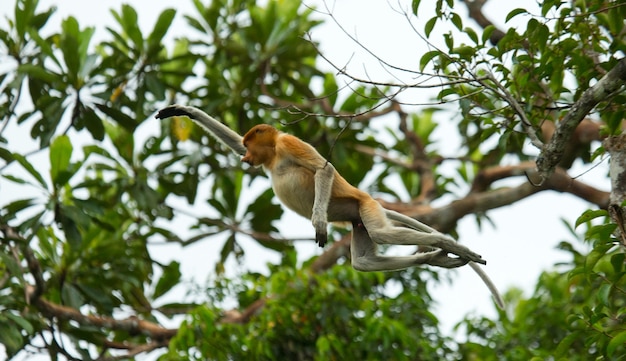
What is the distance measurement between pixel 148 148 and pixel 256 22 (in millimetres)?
1379

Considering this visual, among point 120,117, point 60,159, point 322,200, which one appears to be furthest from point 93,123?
point 322,200

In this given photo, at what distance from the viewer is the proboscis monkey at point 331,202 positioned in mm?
3621

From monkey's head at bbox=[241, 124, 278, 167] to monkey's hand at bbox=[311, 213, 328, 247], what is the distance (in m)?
0.59

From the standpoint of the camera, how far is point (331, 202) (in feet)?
13.0

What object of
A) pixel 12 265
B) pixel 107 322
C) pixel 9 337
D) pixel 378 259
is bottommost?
pixel 378 259

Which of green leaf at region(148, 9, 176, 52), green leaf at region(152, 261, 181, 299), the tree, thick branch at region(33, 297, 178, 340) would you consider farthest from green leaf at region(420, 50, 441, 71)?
green leaf at region(152, 261, 181, 299)

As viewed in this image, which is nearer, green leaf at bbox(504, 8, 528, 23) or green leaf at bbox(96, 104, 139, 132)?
green leaf at bbox(504, 8, 528, 23)

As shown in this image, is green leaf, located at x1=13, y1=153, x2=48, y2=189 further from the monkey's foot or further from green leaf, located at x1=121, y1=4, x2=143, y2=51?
the monkey's foot

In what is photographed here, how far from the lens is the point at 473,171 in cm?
888

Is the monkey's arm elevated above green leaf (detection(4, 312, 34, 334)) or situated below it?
below

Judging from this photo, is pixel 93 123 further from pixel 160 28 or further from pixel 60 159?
pixel 160 28

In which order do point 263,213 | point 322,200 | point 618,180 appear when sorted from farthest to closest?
point 263,213, point 322,200, point 618,180

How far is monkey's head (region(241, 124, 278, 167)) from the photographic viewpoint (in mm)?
4059

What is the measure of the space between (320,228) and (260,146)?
2.36 ft
